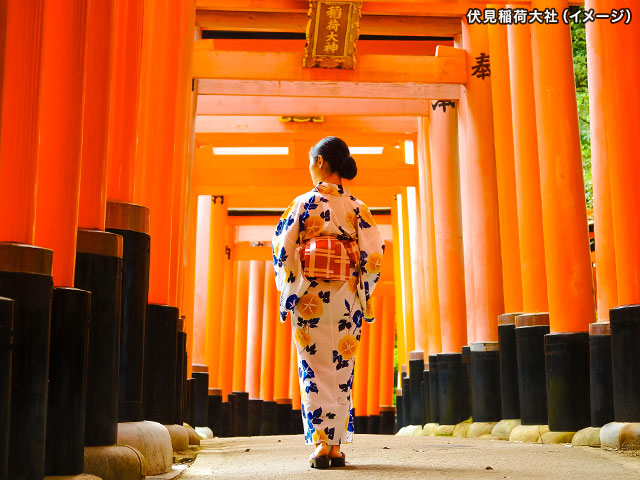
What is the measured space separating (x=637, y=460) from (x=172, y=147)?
3960mm

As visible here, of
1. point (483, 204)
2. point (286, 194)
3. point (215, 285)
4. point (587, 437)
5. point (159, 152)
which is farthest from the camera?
point (286, 194)

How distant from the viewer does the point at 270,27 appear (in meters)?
13.0

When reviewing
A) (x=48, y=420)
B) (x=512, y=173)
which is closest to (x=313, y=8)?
(x=512, y=173)

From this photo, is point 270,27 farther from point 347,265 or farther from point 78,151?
point 78,151

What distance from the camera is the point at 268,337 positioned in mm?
24562

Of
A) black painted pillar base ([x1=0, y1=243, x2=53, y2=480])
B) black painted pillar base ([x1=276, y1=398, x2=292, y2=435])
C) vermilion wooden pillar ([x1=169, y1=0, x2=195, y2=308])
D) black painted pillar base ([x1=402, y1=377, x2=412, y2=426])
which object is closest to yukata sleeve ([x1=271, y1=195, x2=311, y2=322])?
black painted pillar base ([x1=0, y1=243, x2=53, y2=480])

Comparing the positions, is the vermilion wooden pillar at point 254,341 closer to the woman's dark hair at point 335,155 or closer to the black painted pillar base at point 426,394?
the black painted pillar base at point 426,394

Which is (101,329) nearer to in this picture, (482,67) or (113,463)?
(113,463)

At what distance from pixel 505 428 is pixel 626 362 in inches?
133

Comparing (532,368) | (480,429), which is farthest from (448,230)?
(532,368)

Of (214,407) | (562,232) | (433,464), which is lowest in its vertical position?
(433,464)

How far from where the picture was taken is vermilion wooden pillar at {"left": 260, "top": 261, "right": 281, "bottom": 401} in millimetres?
24344

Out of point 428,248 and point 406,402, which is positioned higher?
point 428,248

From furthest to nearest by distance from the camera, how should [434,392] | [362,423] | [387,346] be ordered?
[387,346] → [362,423] → [434,392]
